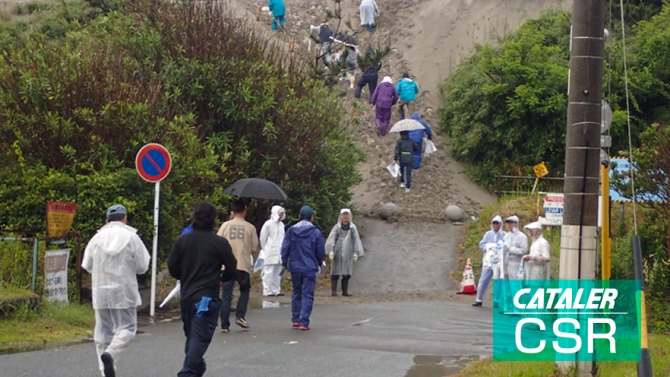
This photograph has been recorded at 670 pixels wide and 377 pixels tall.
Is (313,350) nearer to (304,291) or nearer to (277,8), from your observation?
(304,291)

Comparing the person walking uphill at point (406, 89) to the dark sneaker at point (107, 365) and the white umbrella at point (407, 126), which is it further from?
the dark sneaker at point (107, 365)

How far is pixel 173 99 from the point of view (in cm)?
1964

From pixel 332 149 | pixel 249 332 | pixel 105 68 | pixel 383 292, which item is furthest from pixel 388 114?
pixel 249 332

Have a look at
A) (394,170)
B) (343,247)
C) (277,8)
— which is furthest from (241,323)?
(277,8)

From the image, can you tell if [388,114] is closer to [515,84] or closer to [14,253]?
[515,84]

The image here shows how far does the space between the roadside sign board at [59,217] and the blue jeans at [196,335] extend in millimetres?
5794

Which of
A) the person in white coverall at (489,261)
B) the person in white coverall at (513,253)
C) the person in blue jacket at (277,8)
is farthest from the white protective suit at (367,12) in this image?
the person in white coverall at (513,253)

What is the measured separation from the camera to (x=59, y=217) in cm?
1386

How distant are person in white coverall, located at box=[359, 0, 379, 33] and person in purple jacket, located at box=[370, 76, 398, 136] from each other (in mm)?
9052

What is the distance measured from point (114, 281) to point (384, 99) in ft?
66.4

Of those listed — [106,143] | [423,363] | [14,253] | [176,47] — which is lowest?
[423,363]

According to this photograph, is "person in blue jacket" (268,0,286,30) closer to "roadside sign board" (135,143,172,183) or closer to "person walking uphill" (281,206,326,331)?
"roadside sign board" (135,143,172,183)

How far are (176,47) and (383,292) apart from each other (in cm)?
700

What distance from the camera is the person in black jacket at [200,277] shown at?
27.7 ft
